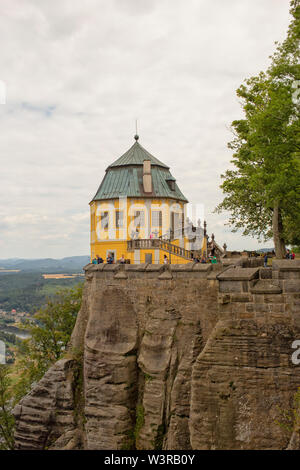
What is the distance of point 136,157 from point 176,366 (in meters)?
21.2

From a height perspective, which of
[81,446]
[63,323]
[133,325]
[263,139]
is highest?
[263,139]

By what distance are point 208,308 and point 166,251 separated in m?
8.33

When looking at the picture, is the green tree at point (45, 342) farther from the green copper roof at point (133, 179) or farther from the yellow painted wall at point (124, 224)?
the green copper roof at point (133, 179)

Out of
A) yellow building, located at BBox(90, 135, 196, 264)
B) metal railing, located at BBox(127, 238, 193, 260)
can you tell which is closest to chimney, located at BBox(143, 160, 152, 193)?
yellow building, located at BBox(90, 135, 196, 264)

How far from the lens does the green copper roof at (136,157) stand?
108 feet

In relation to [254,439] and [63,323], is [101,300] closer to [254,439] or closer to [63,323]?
[254,439]

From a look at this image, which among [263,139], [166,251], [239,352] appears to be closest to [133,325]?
[166,251]

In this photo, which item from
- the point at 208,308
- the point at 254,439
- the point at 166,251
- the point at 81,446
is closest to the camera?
the point at 254,439

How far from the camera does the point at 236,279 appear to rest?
11.9m

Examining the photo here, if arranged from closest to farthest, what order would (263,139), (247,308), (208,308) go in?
(247,308) < (208,308) < (263,139)

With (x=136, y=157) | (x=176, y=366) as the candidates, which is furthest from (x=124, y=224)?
(x=176, y=366)

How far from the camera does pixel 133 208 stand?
30.9 meters

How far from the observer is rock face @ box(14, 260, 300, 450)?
10.9m

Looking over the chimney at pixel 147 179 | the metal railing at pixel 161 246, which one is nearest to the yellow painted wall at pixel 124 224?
the chimney at pixel 147 179
